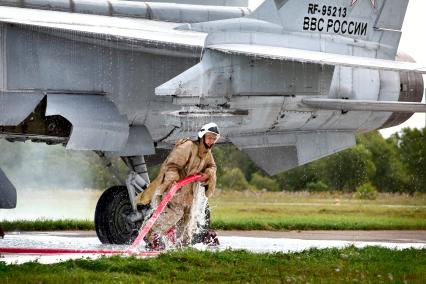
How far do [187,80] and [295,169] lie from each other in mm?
24058

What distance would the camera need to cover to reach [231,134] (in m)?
15.7

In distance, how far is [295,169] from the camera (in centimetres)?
3803

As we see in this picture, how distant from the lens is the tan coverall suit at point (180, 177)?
43.6 ft

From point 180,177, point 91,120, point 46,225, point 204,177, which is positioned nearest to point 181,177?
point 180,177

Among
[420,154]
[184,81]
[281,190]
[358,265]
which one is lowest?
[281,190]

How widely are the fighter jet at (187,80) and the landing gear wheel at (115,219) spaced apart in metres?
0.02

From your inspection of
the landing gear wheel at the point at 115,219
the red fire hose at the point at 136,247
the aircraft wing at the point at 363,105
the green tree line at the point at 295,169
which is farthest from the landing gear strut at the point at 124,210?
the green tree line at the point at 295,169

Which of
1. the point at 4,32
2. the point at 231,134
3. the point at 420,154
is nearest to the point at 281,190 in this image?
the point at 420,154

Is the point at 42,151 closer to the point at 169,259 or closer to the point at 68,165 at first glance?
the point at 68,165

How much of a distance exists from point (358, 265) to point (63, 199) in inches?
612

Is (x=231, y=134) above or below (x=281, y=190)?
above

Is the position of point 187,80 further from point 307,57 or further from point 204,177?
point 307,57

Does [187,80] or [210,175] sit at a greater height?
[187,80]

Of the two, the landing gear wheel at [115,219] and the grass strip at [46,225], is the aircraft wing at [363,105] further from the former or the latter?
the grass strip at [46,225]
